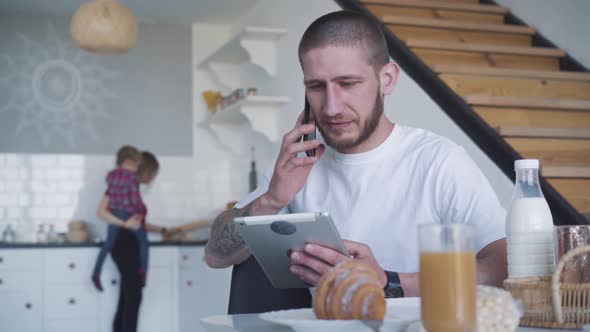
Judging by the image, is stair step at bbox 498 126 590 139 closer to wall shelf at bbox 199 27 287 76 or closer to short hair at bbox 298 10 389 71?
short hair at bbox 298 10 389 71

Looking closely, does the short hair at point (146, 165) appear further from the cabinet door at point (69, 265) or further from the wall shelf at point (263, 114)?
the wall shelf at point (263, 114)

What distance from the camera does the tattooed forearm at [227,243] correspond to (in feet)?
6.25

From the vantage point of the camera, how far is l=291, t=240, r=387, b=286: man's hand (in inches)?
56.1

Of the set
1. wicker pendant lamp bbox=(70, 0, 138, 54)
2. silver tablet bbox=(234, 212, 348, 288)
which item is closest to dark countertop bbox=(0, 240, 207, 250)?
wicker pendant lamp bbox=(70, 0, 138, 54)

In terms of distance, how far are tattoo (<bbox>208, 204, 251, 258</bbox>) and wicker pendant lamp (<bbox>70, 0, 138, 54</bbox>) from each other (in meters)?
1.93

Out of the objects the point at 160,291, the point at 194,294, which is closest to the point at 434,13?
the point at 194,294

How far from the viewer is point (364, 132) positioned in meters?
1.93

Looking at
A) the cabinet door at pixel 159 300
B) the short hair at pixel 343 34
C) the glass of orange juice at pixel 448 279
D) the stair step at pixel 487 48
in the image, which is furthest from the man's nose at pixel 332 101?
the cabinet door at pixel 159 300

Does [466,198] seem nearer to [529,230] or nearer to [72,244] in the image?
[529,230]

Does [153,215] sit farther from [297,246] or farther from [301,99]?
[297,246]

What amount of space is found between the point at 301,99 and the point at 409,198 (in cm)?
278

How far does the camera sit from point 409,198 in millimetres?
1933

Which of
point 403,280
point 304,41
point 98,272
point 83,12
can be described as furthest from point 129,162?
point 403,280

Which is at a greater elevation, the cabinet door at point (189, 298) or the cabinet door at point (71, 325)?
the cabinet door at point (189, 298)
